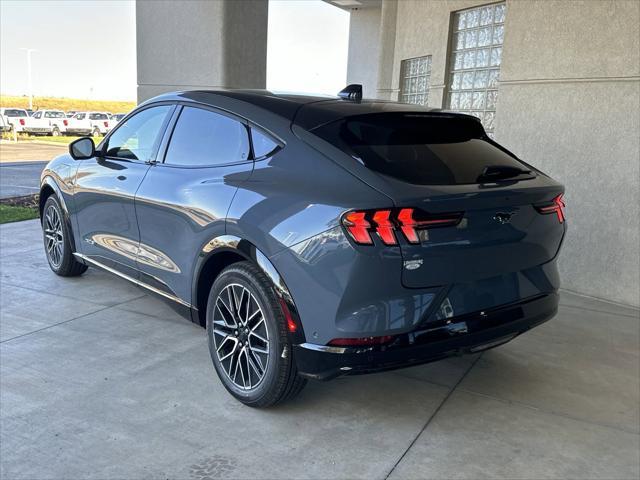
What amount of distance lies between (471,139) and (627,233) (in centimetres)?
281

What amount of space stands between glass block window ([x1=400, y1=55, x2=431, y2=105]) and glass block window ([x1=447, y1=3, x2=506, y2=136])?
1125 millimetres

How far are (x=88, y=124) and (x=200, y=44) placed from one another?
2898cm

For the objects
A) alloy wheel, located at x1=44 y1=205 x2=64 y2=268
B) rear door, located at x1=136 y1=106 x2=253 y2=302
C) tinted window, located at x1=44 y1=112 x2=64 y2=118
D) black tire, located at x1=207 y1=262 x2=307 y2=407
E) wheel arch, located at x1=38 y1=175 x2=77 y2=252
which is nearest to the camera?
black tire, located at x1=207 y1=262 x2=307 y2=407

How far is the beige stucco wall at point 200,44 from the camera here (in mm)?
8977

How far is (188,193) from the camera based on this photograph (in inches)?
142

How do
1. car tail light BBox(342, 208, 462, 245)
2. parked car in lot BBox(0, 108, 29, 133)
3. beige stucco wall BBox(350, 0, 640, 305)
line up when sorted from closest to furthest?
1. car tail light BBox(342, 208, 462, 245)
2. beige stucco wall BBox(350, 0, 640, 305)
3. parked car in lot BBox(0, 108, 29, 133)

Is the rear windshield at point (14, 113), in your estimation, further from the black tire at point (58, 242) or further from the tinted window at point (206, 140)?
the tinted window at point (206, 140)

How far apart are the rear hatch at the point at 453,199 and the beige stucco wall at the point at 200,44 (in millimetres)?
6452

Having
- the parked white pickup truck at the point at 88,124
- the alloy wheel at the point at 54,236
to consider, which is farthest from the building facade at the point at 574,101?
the parked white pickup truck at the point at 88,124

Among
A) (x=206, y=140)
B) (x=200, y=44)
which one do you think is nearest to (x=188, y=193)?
(x=206, y=140)

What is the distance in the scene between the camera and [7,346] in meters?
4.00

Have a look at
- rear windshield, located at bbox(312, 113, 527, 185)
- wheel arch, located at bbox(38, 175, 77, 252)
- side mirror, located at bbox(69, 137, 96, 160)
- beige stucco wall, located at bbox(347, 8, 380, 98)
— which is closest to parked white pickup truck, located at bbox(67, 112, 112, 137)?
Answer: beige stucco wall, located at bbox(347, 8, 380, 98)

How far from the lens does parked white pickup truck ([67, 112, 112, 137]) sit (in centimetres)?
3509

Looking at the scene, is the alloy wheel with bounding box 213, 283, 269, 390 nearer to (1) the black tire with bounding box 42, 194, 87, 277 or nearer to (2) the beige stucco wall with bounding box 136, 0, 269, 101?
(1) the black tire with bounding box 42, 194, 87, 277
